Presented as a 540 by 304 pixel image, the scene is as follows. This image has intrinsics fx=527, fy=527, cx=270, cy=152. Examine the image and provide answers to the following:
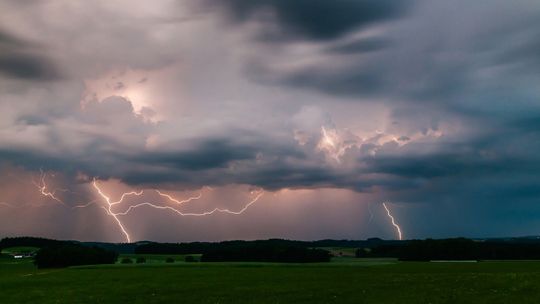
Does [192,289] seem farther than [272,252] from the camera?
No

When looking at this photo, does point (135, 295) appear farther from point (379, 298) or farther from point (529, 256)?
point (529, 256)

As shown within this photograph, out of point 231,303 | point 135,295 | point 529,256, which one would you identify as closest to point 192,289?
point 135,295

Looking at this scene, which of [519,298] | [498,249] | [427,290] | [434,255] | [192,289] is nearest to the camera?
[519,298]

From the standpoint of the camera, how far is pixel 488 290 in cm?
3872

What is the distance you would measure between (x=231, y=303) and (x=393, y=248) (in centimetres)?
14370

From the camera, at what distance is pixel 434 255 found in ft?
469

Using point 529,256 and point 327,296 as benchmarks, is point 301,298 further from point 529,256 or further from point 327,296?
point 529,256

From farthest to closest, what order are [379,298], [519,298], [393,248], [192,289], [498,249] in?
[393,248], [498,249], [192,289], [379,298], [519,298]

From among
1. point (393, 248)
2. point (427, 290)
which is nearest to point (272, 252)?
point (393, 248)

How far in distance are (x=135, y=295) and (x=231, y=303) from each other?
40.0ft

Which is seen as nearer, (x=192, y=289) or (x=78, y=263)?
(x=192, y=289)

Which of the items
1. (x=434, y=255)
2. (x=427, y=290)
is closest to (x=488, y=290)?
(x=427, y=290)

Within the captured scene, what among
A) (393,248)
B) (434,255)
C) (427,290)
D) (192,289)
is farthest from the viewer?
(393,248)

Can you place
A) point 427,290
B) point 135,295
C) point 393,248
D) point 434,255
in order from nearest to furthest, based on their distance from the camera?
point 427,290 < point 135,295 < point 434,255 < point 393,248
